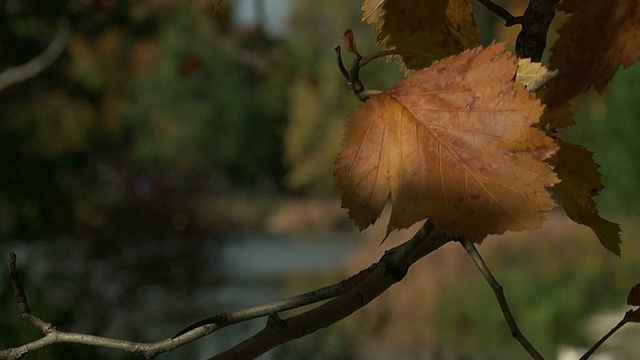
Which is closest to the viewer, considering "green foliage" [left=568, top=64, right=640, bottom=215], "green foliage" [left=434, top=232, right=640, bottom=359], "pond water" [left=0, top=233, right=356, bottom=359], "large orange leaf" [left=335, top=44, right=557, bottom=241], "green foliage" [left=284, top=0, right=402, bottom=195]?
"large orange leaf" [left=335, top=44, right=557, bottom=241]

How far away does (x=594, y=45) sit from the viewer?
283 mm

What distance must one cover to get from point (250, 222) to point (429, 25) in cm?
664

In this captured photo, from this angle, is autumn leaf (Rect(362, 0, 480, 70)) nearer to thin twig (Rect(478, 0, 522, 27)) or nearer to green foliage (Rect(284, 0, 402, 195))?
thin twig (Rect(478, 0, 522, 27))

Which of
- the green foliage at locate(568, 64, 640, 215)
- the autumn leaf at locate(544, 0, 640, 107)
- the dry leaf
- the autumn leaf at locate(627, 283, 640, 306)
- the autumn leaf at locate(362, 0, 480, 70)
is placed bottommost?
the autumn leaf at locate(627, 283, 640, 306)

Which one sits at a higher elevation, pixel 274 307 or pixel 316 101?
pixel 316 101

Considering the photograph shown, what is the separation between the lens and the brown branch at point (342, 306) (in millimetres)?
287

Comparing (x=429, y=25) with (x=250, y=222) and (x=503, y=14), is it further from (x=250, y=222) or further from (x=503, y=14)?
(x=250, y=222)

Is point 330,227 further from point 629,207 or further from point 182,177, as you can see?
point 629,207

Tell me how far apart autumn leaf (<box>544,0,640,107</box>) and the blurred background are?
123mm

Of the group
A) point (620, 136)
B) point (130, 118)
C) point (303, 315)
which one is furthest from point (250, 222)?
point (303, 315)

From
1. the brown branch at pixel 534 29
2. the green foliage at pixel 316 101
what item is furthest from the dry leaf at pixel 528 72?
the green foliage at pixel 316 101

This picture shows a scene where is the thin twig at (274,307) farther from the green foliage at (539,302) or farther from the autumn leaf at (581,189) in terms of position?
the green foliage at (539,302)

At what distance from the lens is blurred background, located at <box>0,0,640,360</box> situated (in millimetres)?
1848

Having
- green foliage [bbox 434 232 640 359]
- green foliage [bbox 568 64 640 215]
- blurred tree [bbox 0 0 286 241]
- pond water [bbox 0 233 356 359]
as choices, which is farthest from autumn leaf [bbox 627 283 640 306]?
green foliage [bbox 434 232 640 359]
